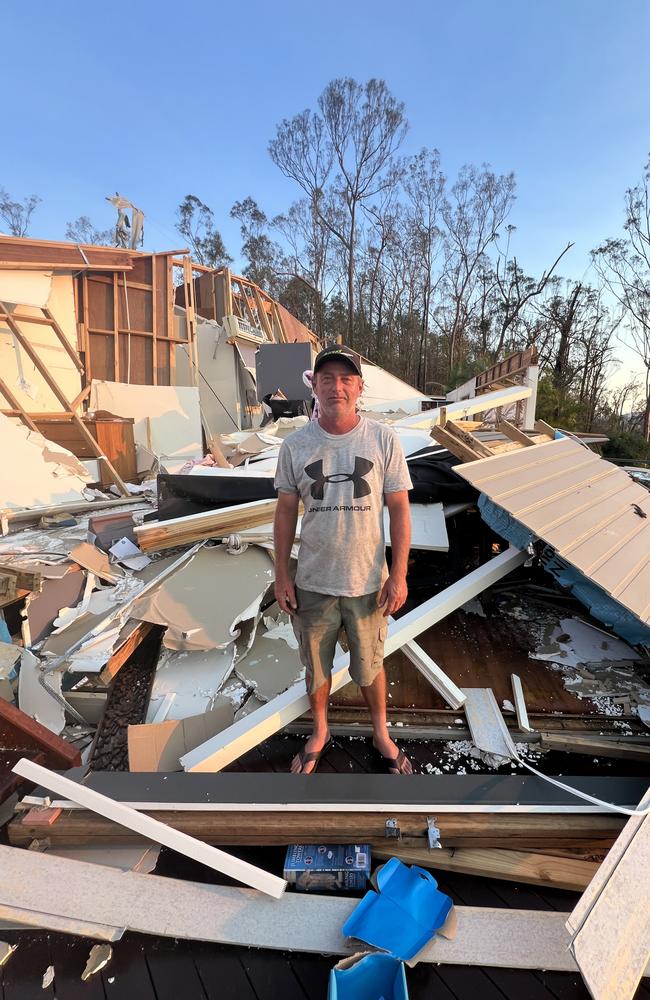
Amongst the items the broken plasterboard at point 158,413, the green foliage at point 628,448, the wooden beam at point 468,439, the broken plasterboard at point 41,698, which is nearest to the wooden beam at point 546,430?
the wooden beam at point 468,439

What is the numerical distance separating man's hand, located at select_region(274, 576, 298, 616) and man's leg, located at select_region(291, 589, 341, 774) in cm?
3

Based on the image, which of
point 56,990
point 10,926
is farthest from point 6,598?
point 56,990

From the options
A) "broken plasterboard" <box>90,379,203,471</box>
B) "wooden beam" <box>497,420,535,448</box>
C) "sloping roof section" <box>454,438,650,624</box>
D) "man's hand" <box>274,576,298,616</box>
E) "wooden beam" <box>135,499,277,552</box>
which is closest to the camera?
"man's hand" <box>274,576,298,616</box>

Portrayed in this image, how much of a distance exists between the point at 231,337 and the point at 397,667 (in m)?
9.40

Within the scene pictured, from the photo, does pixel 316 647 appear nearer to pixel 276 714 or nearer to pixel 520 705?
pixel 276 714

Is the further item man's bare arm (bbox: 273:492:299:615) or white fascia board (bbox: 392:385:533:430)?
white fascia board (bbox: 392:385:533:430)

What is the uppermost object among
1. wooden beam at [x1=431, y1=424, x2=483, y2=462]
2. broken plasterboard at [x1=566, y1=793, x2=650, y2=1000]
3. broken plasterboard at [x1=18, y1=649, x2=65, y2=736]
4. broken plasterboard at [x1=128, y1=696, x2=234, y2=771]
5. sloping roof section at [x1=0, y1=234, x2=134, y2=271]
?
sloping roof section at [x1=0, y1=234, x2=134, y2=271]

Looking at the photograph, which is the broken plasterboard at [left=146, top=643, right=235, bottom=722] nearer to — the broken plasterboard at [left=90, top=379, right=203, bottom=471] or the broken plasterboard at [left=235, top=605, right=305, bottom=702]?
the broken plasterboard at [left=235, top=605, right=305, bottom=702]

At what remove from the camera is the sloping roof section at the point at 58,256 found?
6.46 metres

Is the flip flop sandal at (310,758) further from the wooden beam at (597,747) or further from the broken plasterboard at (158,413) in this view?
the broken plasterboard at (158,413)

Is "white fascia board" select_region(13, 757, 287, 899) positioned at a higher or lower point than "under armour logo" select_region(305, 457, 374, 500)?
lower

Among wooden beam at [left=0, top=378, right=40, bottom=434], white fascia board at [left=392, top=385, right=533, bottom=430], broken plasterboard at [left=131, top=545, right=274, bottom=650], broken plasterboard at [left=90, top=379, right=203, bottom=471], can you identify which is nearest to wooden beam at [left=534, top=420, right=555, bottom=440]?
white fascia board at [left=392, top=385, right=533, bottom=430]

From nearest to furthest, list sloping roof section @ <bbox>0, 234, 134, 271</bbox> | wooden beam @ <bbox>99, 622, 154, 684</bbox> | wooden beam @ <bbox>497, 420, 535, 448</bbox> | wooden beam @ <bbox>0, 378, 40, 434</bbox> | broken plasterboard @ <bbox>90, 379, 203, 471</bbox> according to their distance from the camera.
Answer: wooden beam @ <bbox>99, 622, 154, 684</bbox> → wooden beam @ <bbox>497, 420, 535, 448</bbox> → wooden beam @ <bbox>0, 378, 40, 434</bbox> → sloping roof section @ <bbox>0, 234, 134, 271</bbox> → broken plasterboard @ <bbox>90, 379, 203, 471</bbox>

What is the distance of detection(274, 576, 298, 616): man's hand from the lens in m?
1.92
